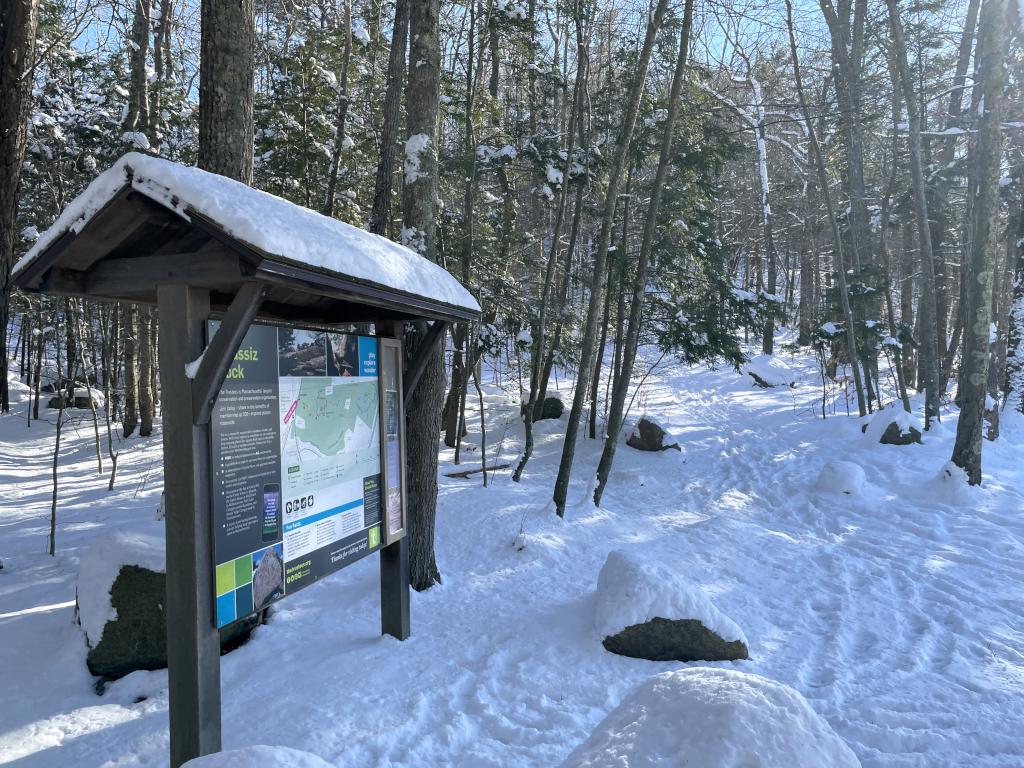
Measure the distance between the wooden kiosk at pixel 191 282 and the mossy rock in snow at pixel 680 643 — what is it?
8.76ft

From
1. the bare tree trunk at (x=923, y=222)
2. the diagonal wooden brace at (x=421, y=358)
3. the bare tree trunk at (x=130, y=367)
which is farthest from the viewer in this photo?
the bare tree trunk at (x=130, y=367)

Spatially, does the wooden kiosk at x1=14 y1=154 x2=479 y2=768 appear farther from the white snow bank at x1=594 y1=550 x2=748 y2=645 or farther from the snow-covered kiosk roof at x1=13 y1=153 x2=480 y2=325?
the white snow bank at x1=594 y1=550 x2=748 y2=645

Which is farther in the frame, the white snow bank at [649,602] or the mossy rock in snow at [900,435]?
the mossy rock in snow at [900,435]

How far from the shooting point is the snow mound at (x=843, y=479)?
29.1 feet

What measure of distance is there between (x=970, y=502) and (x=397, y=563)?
25.2 feet

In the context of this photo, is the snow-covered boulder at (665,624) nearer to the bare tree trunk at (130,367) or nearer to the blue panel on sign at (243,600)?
the blue panel on sign at (243,600)

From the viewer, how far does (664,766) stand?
6.59 feet

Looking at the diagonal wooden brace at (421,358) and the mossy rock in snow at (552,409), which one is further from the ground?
the diagonal wooden brace at (421,358)

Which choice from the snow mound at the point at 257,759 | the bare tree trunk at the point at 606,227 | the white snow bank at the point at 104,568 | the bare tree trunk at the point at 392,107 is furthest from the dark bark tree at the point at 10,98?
the bare tree trunk at the point at 606,227

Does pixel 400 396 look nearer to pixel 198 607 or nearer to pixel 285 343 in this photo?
pixel 285 343

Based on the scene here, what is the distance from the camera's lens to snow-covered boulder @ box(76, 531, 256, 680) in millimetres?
4332

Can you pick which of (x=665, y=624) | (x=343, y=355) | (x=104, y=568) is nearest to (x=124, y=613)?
(x=104, y=568)

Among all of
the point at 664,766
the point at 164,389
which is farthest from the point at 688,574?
the point at 164,389

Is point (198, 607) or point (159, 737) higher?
point (198, 607)
